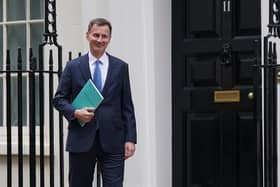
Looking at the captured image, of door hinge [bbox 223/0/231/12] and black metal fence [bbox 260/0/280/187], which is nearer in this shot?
black metal fence [bbox 260/0/280/187]

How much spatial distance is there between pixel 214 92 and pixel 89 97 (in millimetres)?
2052

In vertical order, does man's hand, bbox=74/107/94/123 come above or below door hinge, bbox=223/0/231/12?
below

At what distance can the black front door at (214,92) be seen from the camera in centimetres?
666

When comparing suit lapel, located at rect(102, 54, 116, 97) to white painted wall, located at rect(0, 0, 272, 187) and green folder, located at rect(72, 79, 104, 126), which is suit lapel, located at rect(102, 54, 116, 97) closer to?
green folder, located at rect(72, 79, 104, 126)

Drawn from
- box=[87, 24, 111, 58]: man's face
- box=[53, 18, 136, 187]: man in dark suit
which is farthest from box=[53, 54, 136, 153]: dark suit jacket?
box=[87, 24, 111, 58]: man's face

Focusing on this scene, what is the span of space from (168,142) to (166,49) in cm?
91

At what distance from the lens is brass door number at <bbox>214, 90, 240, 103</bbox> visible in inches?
263

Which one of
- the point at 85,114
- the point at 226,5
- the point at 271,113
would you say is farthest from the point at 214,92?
the point at 85,114

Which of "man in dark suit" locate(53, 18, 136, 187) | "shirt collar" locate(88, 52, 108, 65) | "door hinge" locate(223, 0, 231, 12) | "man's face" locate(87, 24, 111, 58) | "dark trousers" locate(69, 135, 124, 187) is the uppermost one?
"door hinge" locate(223, 0, 231, 12)

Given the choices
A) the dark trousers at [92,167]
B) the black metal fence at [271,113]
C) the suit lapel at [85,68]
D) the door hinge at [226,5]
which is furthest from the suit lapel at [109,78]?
the door hinge at [226,5]

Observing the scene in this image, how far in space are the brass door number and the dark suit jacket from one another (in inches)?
67.7

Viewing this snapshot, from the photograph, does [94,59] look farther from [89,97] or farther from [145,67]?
[145,67]

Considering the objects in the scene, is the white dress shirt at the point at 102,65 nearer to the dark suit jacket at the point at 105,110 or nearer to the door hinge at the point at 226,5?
the dark suit jacket at the point at 105,110

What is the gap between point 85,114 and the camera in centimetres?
494
